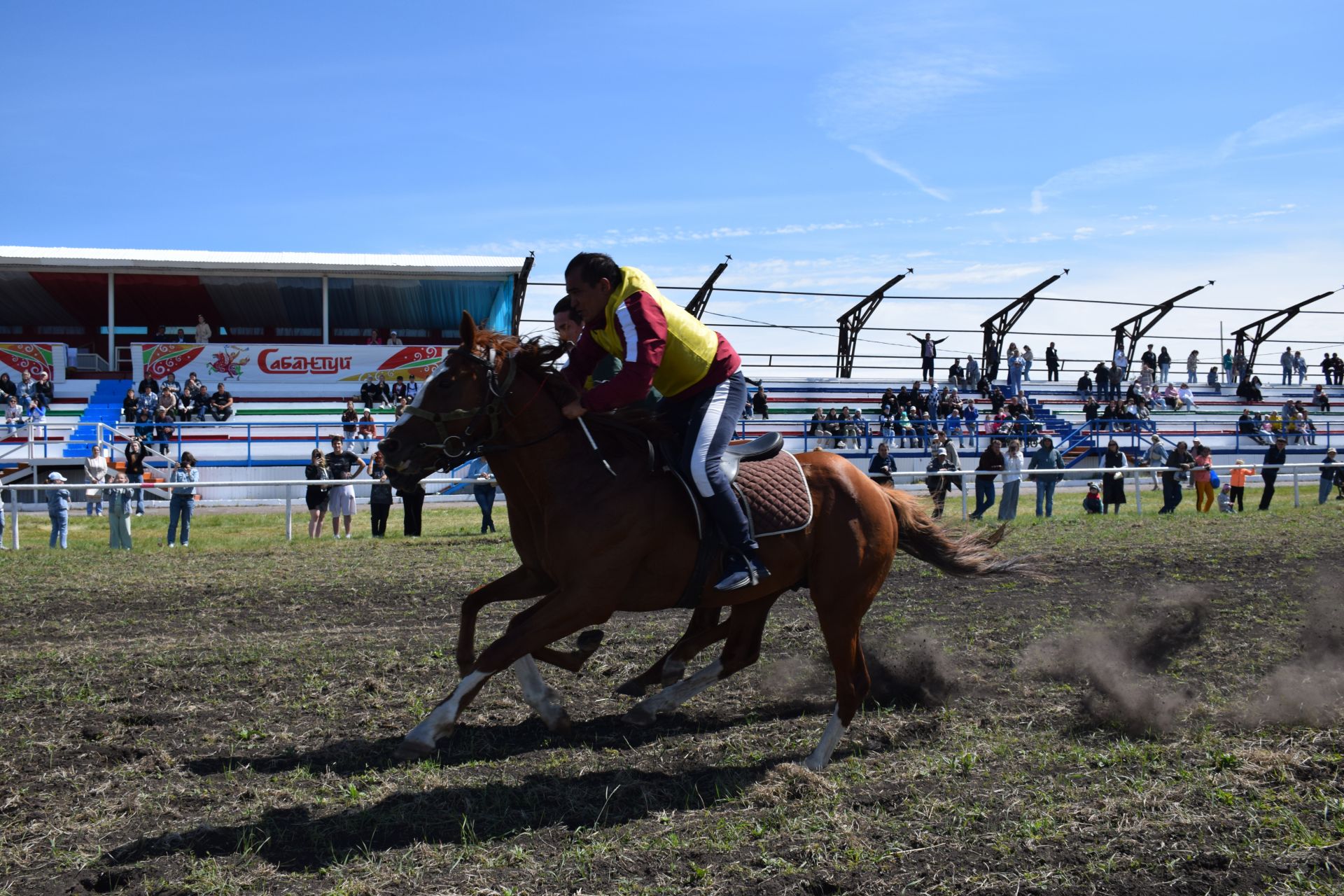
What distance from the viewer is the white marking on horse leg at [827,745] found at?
5.10 metres

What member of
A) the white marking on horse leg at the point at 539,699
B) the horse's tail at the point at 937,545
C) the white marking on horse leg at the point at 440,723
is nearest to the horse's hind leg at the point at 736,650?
the white marking on horse leg at the point at 539,699

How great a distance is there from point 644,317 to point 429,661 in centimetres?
344

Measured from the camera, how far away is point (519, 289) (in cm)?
3234

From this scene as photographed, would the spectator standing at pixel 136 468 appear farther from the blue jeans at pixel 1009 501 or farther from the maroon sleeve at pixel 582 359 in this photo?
the blue jeans at pixel 1009 501

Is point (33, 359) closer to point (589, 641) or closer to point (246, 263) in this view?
point (246, 263)

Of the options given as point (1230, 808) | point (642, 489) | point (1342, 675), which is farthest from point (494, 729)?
point (1342, 675)

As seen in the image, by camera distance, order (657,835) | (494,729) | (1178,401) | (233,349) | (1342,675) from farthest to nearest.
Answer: (1178,401)
(233,349)
(1342,675)
(494,729)
(657,835)

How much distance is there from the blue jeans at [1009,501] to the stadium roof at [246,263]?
17606mm

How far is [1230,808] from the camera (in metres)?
4.20

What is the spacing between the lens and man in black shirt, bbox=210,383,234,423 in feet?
→ 87.0

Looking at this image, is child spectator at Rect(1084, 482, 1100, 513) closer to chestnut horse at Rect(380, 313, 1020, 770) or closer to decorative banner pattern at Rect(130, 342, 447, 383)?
chestnut horse at Rect(380, 313, 1020, 770)

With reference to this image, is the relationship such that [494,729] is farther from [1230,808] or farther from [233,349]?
[233,349]

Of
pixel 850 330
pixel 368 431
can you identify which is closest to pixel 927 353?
pixel 850 330

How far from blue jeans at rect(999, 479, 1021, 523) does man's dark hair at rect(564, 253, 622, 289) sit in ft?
49.1
